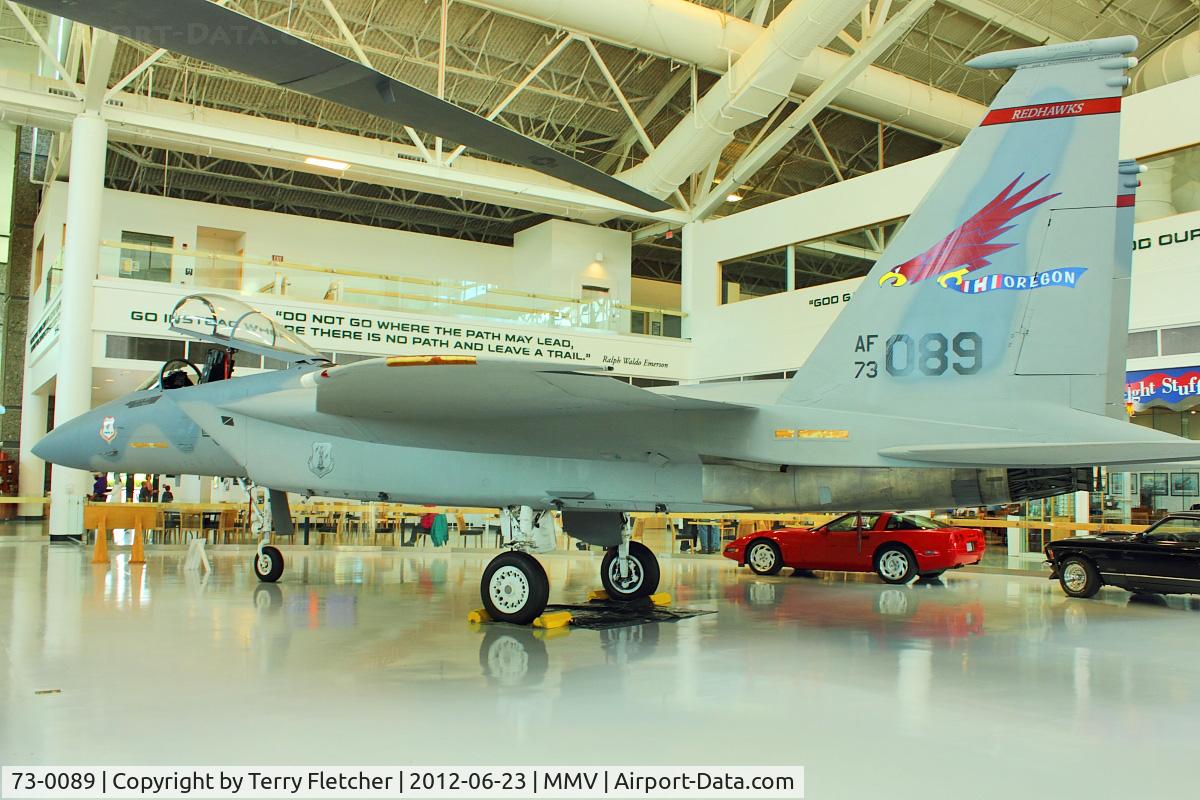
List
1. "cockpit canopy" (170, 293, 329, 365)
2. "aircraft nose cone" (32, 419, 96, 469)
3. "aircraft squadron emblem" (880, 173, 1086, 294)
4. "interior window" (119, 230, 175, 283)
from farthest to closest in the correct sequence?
"interior window" (119, 230, 175, 283), "aircraft nose cone" (32, 419, 96, 469), "cockpit canopy" (170, 293, 329, 365), "aircraft squadron emblem" (880, 173, 1086, 294)

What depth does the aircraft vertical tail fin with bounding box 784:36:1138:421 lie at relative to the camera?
20.5 feet

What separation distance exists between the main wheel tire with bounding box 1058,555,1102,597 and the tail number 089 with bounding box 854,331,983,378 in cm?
624

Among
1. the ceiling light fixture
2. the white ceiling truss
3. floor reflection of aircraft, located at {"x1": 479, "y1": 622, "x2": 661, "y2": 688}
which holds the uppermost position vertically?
the white ceiling truss

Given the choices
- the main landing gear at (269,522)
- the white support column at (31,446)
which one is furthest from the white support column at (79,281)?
the main landing gear at (269,522)

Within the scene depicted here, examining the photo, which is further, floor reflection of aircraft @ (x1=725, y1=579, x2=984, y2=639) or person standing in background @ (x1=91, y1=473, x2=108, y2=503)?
person standing in background @ (x1=91, y1=473, x2=108, y2=503)

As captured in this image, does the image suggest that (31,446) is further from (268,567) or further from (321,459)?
(321,459)

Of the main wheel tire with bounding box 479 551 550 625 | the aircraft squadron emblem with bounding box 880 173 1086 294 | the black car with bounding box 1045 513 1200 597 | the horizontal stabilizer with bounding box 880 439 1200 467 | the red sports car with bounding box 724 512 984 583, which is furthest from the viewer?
the red sports car with bounding box 724 512 984 583

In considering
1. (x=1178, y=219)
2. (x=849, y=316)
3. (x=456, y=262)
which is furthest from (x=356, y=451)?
(x=456, y=262)

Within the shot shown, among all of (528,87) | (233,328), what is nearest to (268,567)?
(233,328)

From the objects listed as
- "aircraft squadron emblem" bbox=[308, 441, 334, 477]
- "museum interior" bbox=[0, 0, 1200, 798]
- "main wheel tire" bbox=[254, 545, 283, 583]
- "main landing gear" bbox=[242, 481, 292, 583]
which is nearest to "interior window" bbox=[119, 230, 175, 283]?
"museum interior" bbox=[0, 0, 1200, 798]

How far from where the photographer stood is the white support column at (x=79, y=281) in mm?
18328

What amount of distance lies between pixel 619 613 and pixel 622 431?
7.68ft

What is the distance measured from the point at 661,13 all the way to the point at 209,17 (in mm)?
14752

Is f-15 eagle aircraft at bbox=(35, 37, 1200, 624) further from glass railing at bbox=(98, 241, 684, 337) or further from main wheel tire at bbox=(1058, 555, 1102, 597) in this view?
glass railing at bbox=(98, 241, 684, 337)
